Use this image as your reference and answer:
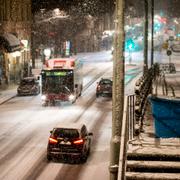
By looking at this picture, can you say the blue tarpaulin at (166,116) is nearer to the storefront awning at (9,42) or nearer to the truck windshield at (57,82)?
the truck windshield at (57,82)

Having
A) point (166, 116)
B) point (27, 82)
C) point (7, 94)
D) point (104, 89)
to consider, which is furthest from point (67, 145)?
point (7, 94)

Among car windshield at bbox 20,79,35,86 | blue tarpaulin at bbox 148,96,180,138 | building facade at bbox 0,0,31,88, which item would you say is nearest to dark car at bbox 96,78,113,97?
car windshield at bbox 20,79,35,86

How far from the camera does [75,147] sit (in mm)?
21156

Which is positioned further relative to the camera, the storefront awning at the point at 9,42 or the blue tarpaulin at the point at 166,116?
the storefront awning at the point at 9,42

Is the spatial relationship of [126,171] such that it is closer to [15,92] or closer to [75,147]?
[75,147]

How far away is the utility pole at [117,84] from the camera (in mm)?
10125

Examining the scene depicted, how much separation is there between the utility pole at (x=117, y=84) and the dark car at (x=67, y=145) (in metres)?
10.6

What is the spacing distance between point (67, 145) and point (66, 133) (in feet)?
1.75

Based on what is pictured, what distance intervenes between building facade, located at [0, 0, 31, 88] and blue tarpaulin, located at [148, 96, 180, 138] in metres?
38.0

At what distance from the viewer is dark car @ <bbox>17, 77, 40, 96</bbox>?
43531 mm

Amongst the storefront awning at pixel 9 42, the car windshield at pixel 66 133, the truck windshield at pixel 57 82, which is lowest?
the car windshield at pixel 66 133

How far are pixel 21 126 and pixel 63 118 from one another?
11.0 ft

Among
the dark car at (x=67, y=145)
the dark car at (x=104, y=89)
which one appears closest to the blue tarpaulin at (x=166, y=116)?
the dark car at (x=67, y=145)

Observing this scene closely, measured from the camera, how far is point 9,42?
161 ft
